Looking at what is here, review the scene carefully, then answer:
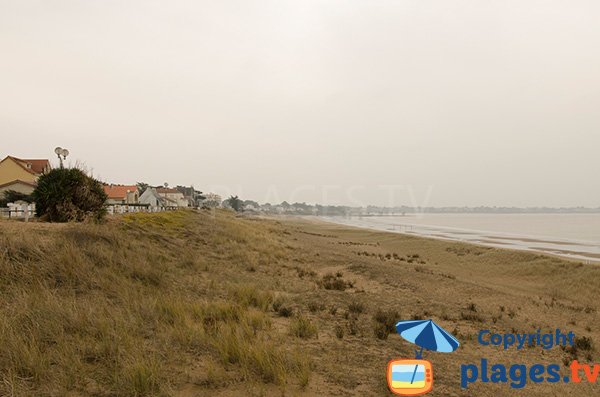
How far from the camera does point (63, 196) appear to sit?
15.8 metres

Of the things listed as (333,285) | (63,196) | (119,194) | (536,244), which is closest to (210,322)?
(333,285)

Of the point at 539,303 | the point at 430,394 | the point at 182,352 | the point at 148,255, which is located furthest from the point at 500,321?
the point at 148,255

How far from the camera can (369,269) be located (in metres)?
15.9

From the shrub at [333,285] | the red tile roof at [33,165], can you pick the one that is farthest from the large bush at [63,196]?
the red tile roof at [33,165]

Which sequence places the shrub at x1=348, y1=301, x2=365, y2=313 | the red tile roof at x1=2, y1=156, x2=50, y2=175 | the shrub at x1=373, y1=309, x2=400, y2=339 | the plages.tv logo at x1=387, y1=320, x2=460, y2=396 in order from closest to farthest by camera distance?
the plages.tv logo at x1=387, y1=320, x2=460, y2=396, the shrub at x1=373, y1=309, x2=400, y2=339, the shrub at x1=348, y1=301, x2=365, y2=313, the red tile roof at x1=2, y1=156, x2=50, y2=175

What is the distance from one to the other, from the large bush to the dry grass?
4420 millimetres

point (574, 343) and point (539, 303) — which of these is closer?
point (574, 343)

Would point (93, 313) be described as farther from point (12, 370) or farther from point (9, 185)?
point (9, 185)

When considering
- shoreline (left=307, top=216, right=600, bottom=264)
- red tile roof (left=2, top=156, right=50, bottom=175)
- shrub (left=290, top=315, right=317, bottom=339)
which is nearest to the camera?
shrub (left=290, top=315, right=317, bottom=339)

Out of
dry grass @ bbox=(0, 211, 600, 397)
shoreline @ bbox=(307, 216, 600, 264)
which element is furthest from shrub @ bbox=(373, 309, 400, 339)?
shoreline @ bbox=(307, 216, 600, 264)

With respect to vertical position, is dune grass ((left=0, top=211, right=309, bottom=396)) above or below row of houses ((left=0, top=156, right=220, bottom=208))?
below

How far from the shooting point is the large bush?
51.1ft

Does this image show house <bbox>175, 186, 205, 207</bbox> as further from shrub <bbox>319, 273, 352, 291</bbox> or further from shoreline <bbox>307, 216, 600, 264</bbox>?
shrub <bbox>319, 273, 352, 291</bbox>

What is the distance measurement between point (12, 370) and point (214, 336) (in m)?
2.63
